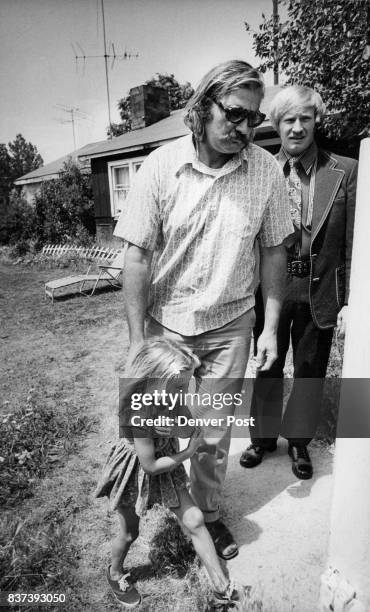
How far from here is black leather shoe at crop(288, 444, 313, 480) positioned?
233 centimetres

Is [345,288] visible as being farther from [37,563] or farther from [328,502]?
[37,563]

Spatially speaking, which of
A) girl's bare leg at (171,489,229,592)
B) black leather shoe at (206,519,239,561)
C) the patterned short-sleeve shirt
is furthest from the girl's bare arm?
black leather shoe at (206,519,239,561)

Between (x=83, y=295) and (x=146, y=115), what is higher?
(x=146, y=115)

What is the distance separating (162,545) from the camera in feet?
6.30

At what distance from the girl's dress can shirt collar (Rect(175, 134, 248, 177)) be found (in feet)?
3.23

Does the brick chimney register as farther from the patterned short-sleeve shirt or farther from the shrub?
the patterned short-sleeve shirt

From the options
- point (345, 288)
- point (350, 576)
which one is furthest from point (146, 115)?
point (350, 576)

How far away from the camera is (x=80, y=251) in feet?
41.9

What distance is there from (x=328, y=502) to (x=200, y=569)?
751mm

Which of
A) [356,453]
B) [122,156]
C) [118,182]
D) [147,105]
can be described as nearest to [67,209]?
[118,182]

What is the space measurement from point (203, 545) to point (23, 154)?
61.4 metres

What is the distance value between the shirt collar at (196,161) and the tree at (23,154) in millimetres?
54839

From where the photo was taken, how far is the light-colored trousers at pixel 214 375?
1755 millimetres

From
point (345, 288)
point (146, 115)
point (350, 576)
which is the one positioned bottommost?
point (350, 576)
